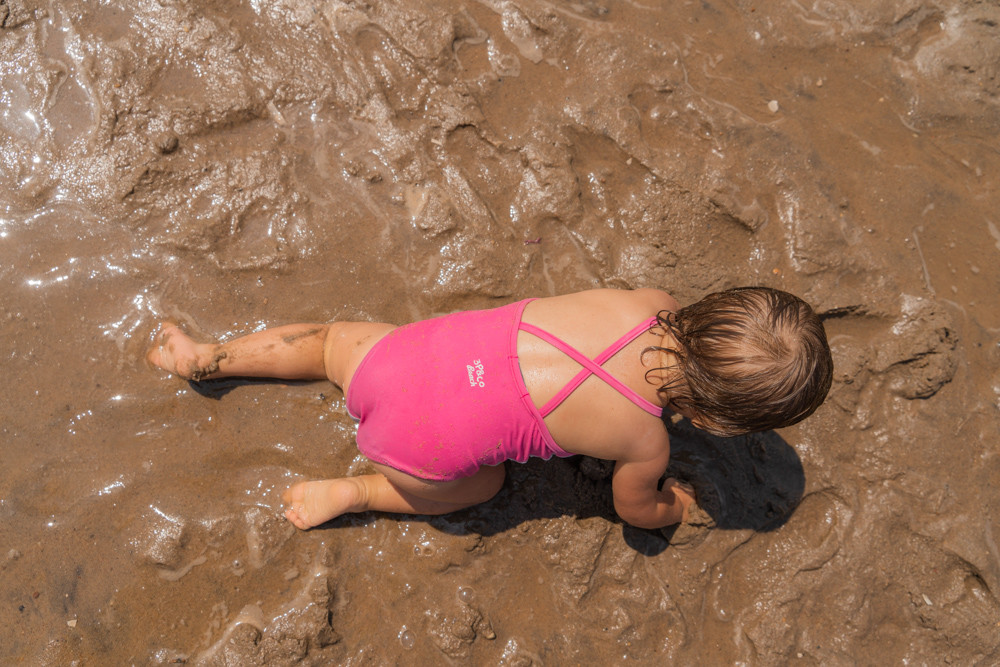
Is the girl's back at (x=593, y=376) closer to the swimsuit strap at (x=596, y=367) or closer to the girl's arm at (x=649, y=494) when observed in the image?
the swimsuit strap at (x=596, y=367)

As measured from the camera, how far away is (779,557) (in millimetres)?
2885

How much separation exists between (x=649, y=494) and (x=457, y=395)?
36.9 inches

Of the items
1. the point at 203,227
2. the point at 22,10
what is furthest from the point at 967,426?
the point at 22,10

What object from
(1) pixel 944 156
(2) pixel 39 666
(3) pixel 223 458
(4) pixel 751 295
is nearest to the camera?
(4) pixel 751 295

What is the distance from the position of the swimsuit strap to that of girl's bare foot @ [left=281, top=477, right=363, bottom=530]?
1070mm

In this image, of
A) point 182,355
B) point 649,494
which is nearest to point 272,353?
point 182,355

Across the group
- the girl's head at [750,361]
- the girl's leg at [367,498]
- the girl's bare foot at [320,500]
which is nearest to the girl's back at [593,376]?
the girl's head at [750,361]

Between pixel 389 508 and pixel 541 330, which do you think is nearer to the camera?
pixel 541 330

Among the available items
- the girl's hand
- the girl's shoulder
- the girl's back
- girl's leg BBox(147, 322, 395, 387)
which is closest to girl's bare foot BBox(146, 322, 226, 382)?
girl's leg BBox(147, 322, 395, 387)

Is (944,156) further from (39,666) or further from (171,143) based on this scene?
(39,666)

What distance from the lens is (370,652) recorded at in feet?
8.95

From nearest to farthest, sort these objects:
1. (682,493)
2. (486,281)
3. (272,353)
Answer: (272,353), (682,493), (486,281)

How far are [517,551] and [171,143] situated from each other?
2.52 meters

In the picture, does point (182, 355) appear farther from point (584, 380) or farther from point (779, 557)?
point (779, 557)
